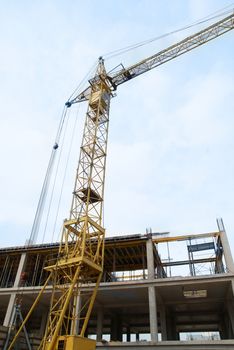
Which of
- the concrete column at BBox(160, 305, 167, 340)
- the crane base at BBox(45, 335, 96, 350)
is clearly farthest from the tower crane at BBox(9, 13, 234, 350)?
the concrete column at BBox(160, 305, 167, 340)

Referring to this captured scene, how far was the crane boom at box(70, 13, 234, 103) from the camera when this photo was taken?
28156 mm

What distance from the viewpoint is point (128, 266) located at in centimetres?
2989

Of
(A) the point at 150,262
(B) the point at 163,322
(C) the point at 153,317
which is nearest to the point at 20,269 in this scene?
(A) the point at 150,262

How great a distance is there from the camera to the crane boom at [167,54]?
28156 millimetres

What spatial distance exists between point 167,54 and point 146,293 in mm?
23145

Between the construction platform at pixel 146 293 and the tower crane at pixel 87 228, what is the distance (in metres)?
1.85

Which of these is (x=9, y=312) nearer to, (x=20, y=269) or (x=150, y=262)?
(x=20, y=269)

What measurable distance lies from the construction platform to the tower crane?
185cm

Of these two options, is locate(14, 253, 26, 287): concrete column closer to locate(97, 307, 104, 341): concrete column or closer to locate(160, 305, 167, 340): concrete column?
locate(97, 307, 104, 341): concrete column

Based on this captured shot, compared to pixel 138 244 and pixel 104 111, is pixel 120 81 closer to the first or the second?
pixel 104 111

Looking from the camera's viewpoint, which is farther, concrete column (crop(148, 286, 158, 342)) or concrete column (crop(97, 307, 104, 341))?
concrete column (crop(97, 307, 104, 341))

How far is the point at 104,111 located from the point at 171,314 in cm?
2086

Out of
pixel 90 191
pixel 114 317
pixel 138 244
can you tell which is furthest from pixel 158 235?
pixel 114 317

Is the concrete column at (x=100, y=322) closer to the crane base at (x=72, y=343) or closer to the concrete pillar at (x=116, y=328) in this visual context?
the concrete pillar at (x=116, y=328)
